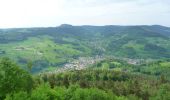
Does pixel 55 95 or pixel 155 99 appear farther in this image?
pixel 155 99

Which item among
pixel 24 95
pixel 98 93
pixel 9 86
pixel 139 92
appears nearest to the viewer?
pixel 24 95

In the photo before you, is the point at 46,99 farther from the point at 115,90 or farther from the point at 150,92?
the point at 150,92

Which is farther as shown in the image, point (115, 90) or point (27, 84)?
point (115, 90)

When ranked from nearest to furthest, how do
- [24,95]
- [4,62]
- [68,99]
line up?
[24,95]
[4,62]
[68,99]

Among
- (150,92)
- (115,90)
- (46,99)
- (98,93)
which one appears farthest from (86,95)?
(150,92)

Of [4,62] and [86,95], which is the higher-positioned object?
[4,62]

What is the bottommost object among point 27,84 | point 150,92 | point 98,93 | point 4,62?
point 150,92

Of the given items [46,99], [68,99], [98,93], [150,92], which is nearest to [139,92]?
[150,92]

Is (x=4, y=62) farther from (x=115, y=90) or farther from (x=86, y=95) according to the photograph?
(x=115, y=90)

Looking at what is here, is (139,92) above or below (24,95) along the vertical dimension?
below
